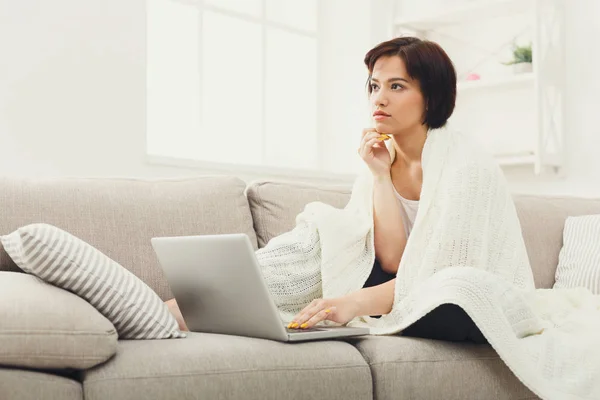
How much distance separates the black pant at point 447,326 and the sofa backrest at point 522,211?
2.15 ft

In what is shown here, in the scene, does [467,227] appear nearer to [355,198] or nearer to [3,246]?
[355,198]

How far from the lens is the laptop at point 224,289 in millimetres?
1716

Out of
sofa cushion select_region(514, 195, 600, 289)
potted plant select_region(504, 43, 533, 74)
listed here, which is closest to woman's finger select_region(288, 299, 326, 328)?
sofa cushion select_region(514, 195, 600, 289)

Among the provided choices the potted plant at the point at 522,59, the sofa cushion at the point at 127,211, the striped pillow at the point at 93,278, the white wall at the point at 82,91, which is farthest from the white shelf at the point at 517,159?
the striped pillow at the point at 93,278

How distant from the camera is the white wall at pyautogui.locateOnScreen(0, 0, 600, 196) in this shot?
3070 millimetres

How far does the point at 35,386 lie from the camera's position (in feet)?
4.84

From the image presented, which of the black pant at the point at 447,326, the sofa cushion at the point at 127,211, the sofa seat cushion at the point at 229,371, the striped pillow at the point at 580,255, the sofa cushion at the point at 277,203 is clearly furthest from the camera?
the striped pillow at the point at 580,255

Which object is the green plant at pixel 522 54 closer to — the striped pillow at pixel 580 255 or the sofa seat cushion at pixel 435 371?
the striped pillow at pixel 580 255

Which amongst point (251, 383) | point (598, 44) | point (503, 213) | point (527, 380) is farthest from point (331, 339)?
point (598, 44)

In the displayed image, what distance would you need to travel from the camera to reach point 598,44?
389cm

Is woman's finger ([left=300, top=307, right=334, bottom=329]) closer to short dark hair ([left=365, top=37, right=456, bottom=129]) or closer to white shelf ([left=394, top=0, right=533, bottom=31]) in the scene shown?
short dark hair ([left=365, top=37, right=456, bottom=129])

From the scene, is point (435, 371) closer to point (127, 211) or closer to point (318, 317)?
point (318, 317)

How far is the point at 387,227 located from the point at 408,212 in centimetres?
9

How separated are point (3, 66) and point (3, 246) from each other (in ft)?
3.89
